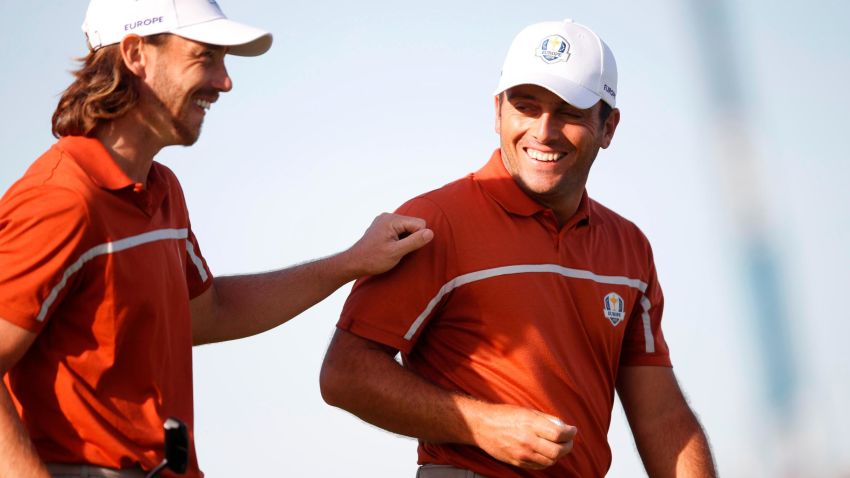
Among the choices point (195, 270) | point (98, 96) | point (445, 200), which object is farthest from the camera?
point (445, 200)

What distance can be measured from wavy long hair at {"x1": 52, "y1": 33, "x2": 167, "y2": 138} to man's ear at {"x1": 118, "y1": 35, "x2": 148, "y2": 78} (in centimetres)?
2

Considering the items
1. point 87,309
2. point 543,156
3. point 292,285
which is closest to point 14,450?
point 87,309

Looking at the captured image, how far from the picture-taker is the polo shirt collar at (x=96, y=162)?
A: 13.6ft

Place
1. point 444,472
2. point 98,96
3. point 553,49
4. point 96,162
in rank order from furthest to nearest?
point 553,49 < point 444,472 < point 98,96 < point 96,162

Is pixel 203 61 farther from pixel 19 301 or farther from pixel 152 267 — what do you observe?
pixel 19 301

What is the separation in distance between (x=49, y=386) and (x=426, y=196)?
1783 mm

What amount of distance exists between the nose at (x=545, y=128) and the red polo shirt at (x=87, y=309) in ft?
5.52

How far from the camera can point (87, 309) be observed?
4082 mm

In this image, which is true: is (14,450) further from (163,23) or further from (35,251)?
(163,23)

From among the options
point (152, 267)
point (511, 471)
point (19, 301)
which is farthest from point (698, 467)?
point (19, 301)

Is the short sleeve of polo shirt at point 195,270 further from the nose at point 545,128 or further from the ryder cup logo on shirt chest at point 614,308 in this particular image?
the ryder cup logo on shirt chest at point 614,308

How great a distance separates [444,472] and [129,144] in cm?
169

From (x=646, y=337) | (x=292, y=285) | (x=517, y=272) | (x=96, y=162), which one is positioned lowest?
(x=646, y=337)

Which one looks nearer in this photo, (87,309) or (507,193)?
(87,309)
